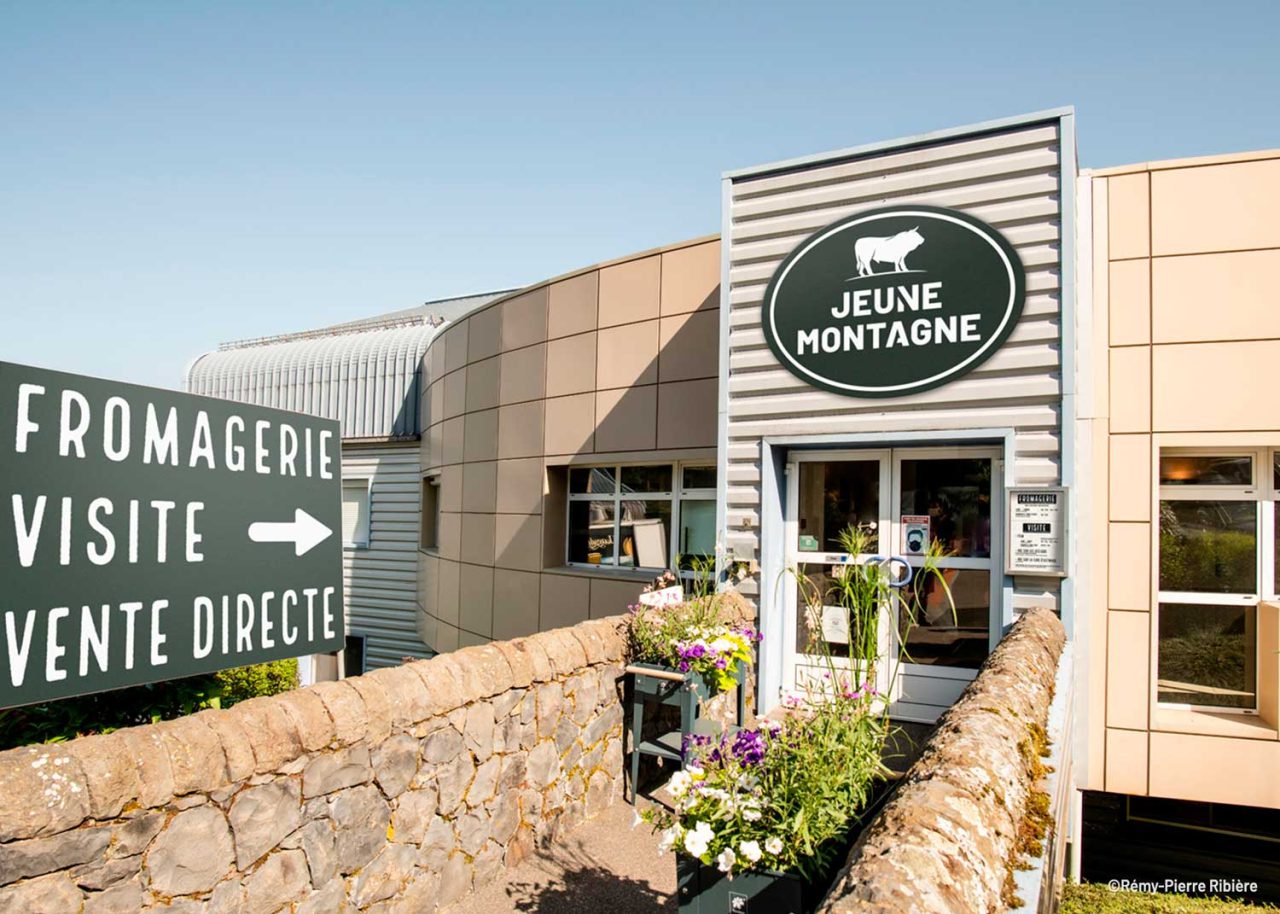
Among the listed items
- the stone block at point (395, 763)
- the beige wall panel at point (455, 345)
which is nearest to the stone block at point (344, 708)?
the stone block at point (395, 763)

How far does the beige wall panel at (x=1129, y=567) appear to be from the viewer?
6.21 m

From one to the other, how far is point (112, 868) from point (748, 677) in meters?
4.75

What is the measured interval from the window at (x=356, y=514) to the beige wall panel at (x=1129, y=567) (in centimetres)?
1531

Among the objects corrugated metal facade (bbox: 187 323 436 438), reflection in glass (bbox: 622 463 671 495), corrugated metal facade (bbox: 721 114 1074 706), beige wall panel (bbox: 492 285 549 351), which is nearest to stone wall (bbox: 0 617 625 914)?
corrugated metal facade (bbox: 721 114 1074 706)

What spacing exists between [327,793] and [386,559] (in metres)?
14.8

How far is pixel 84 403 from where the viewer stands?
9.80ft

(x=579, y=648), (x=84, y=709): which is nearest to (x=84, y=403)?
(x=84, y=709)

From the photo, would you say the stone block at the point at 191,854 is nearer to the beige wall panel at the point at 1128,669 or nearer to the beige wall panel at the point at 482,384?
the beige wall panel at the point at 1128,669

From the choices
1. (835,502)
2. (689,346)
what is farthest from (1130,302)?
(689,346)

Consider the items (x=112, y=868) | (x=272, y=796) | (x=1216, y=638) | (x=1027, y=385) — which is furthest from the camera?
(x=1216, y=638)

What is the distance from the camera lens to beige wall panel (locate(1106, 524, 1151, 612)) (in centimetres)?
621

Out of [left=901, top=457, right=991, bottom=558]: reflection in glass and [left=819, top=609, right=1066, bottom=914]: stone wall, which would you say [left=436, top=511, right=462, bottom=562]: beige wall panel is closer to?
[left=901, top=457, right=991, bottom=558]: reflection in glass

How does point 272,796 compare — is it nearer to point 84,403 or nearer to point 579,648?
point 84,403

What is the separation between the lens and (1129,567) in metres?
6.25
